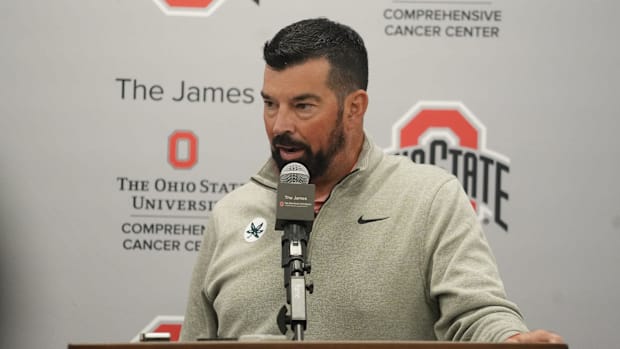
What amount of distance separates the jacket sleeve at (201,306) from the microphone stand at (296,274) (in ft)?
2.63

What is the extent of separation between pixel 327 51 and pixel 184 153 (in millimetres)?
1032

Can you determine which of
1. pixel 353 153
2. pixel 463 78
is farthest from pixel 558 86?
pixel 353 153

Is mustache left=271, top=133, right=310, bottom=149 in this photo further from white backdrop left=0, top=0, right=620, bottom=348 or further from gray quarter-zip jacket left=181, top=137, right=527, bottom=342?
white backdrop left=0, top=0, right=620, bottom=348

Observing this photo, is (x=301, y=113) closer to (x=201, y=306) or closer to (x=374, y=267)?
(x=374, y=267)

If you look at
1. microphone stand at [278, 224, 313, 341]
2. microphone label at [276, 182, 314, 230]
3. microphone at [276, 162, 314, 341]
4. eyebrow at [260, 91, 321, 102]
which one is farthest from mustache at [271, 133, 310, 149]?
microphone stand at [278, 224, 313, 341]

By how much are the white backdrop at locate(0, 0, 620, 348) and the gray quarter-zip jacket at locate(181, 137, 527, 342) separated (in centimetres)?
78

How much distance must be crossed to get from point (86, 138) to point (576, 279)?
76.7 inches

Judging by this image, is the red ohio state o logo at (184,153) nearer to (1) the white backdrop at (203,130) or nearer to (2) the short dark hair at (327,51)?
(1) the white backdrop at (203,130)

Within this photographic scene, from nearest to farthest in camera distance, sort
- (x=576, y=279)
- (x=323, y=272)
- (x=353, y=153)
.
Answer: (x=323, y=272) < (x=353, y=153) < (x=576, y=279)

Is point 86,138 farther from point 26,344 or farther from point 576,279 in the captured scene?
point 576,279

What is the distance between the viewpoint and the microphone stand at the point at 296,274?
1731 millimetres

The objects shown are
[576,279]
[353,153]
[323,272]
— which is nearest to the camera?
[323,272]

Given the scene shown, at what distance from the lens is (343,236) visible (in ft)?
8.25

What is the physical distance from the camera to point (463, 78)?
3.41 m
